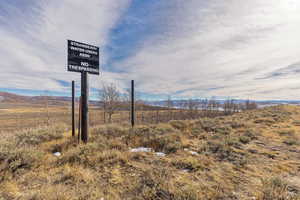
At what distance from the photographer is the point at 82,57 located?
17.8ft

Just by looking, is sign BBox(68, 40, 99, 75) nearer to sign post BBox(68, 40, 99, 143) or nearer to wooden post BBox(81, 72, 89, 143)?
sign post BBox(68, 40, 99, 143)

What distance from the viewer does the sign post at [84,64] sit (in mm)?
5227

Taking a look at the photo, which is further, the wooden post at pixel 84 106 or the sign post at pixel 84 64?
the wooden post at pixel 84 106

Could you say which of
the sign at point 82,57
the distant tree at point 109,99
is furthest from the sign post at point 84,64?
the distant tree at point 109,99

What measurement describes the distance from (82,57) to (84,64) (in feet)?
0.97

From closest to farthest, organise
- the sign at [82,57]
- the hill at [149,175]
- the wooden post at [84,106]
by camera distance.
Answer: the hill at [149,175]
the sign at [82,57]
the wooden post at [84,106]

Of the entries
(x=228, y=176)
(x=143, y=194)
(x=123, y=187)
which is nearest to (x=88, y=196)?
(x=123, y=187)

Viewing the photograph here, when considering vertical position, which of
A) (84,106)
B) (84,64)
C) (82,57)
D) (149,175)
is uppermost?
(82,57)

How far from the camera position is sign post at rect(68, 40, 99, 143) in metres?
5.23

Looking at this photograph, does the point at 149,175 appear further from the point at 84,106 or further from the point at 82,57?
the point at 82,57

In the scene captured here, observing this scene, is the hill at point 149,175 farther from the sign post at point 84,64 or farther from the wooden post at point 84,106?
the sign post at point 84,64

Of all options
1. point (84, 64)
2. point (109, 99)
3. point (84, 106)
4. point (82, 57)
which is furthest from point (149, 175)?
point (109, 99)

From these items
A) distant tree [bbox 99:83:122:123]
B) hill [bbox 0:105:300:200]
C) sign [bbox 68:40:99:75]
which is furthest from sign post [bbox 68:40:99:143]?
distant tree [bbox 99:83:122:123]

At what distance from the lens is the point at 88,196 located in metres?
2.34
